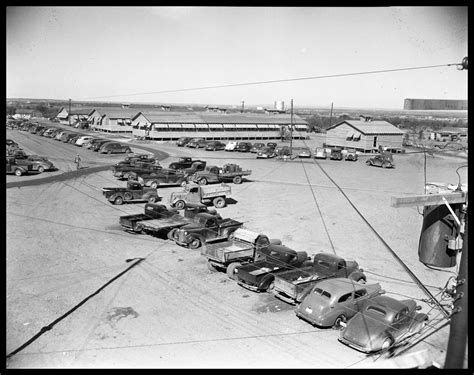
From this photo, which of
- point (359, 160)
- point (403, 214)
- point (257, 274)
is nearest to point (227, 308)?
point (257, 274)

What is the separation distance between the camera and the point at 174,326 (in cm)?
1169

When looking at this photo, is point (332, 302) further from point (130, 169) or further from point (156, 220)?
point (130, 169)

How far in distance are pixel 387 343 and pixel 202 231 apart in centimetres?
968

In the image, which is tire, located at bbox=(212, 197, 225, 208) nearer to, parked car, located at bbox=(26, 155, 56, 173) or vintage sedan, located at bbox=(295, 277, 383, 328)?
vintage sedan, located at bbox=(295, 277, 383, 328)

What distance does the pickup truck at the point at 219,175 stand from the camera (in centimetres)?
3092

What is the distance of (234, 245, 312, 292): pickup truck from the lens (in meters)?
14.3

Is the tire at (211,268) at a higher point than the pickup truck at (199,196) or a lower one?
lower

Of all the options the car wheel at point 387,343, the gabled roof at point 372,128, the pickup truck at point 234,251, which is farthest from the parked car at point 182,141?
the car wheel at point 387,343

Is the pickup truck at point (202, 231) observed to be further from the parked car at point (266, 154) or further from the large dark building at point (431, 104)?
the parked car at point (266, 154)

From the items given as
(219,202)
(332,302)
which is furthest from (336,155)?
(332,302)

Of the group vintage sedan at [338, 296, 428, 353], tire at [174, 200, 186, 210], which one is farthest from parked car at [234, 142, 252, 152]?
vintage sedan at [338, 296, 428, 353]

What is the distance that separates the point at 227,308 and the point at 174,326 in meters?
1.89

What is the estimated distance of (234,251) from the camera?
15.9m

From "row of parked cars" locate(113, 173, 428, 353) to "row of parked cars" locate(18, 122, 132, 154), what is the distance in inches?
1067
